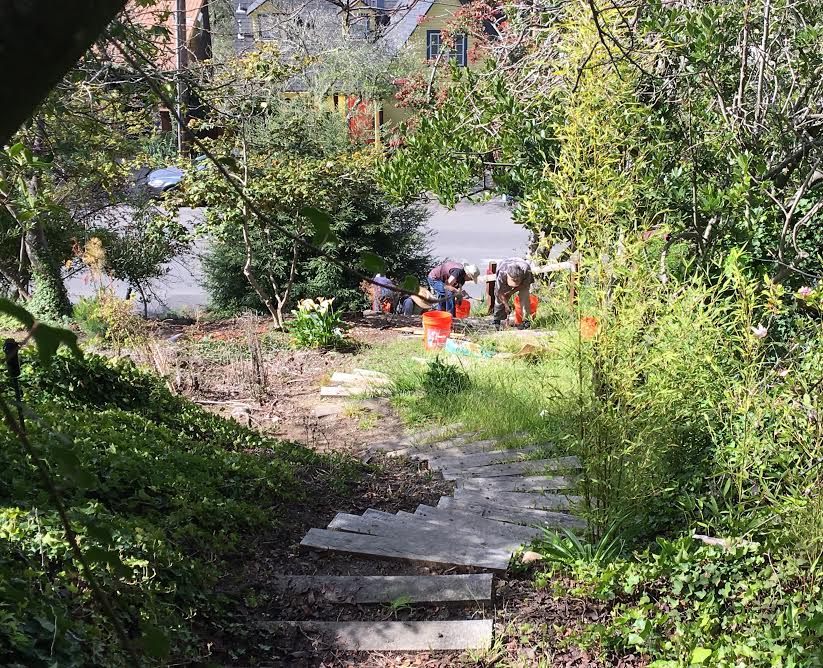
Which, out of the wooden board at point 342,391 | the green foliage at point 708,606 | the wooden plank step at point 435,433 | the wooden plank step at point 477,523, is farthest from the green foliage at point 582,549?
the wooden board at point 342,391

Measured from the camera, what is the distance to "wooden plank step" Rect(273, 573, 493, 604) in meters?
3.55

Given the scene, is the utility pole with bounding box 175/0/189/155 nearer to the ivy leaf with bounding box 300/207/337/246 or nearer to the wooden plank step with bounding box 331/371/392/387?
the wooden plank step with bounding box 331/371/392/387

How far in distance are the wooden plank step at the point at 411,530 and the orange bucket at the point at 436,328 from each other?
182 inches

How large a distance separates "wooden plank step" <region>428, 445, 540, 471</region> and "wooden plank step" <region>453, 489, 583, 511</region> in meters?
0.70

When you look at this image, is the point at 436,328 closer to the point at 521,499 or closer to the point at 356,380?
the point at 356,380

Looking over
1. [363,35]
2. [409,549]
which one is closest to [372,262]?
[409,549]

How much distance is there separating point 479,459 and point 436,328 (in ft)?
11.4

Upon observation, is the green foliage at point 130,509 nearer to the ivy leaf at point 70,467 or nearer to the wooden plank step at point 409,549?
the ivy leaf at point 70,467

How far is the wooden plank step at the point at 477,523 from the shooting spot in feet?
14.1

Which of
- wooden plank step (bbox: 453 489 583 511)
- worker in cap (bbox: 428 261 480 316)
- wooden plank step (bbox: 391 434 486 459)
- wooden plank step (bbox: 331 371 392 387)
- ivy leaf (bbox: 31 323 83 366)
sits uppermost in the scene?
ivy leaf (bbox: 31 323 83 366)

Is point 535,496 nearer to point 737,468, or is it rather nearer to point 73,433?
point 737,468

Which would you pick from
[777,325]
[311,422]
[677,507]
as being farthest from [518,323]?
[677,507]

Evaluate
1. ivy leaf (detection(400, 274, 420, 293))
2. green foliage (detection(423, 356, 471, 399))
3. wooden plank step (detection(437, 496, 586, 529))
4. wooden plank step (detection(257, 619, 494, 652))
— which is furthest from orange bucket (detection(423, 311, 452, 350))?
ivy leaf (detection(400, 274, 420, 293))

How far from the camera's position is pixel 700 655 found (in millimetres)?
2975
